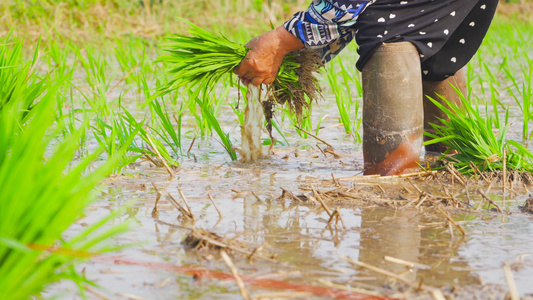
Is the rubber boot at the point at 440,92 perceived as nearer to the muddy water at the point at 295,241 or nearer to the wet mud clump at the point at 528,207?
the muddy water at the point at 295,241

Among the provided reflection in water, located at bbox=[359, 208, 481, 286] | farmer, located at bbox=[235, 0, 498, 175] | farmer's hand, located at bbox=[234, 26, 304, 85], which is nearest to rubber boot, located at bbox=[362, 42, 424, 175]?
farmer, located at bbox=[235, 0, 498, 175]

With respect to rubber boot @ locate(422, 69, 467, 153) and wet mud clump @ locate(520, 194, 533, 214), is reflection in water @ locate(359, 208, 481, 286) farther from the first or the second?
rubber boot @ locate(422, 69, 467, 153)

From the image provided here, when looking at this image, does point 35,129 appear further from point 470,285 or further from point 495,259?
point 495,259

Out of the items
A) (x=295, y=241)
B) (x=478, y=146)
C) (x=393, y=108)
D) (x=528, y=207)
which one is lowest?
(x=295, y=241)

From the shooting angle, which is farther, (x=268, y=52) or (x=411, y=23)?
(x=268, y=52)

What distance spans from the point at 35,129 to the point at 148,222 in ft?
2.07

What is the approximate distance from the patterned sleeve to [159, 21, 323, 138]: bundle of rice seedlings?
0.70 feet

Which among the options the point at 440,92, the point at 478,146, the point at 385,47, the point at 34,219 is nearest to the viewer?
the point at 34,219

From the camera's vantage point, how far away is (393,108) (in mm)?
2344

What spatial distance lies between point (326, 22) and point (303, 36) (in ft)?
0.34

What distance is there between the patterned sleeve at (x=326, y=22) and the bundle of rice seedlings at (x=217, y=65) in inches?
8.4

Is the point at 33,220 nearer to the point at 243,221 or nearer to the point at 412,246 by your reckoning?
the point at 243,221

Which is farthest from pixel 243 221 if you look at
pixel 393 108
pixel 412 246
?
pixel 393 108

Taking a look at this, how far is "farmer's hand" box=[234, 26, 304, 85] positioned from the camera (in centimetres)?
248
